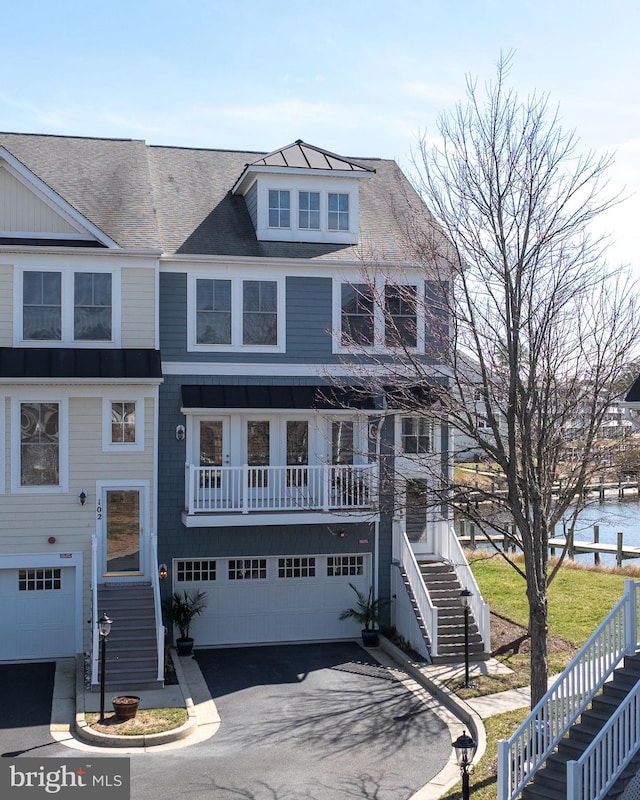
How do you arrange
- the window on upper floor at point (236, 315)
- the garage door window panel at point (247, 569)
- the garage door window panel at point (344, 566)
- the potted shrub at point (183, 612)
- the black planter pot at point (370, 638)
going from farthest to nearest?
the garage door window panel at point (344, 566)
the garage door window panel at point (247, 569)
the window on upper floor at point (236, 315)
the black planter pot at point (370, 638)
the potted shrub at point (183, 612)

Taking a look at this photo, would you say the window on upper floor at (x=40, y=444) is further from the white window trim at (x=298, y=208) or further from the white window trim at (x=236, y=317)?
the white window trim at (x=298, y=208)

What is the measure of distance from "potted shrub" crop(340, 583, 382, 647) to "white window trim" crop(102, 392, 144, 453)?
5.87 meters

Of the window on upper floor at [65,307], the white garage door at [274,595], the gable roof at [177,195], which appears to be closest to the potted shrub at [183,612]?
the white garage door at [274,595]

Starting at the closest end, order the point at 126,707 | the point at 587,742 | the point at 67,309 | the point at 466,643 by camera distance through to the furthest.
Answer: the point at 587,742, the point at 126,707, the point at 466,643, the point at 67,309

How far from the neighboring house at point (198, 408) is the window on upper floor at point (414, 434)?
9cm

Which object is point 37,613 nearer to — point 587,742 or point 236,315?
point 236,315

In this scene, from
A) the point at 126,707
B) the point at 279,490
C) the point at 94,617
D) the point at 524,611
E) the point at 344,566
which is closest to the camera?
the point at 126,707

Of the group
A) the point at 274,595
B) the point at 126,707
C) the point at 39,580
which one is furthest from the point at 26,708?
the point at 274,595

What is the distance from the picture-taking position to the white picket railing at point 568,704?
11461 millimetres

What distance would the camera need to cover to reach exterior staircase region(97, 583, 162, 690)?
1730 cm

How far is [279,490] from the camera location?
67.7 feet

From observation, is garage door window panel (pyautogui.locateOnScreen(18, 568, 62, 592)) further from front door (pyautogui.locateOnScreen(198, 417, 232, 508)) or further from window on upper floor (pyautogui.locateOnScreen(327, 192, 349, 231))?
window on upper floor (pyautogui.locateOnScreen(327, 192, 349, 231))

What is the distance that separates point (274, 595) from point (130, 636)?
12.9 ft

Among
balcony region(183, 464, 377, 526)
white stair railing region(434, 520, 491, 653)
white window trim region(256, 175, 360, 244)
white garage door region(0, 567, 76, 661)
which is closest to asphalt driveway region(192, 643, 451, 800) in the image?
white stair railing region(434, 520, 491, 653)
